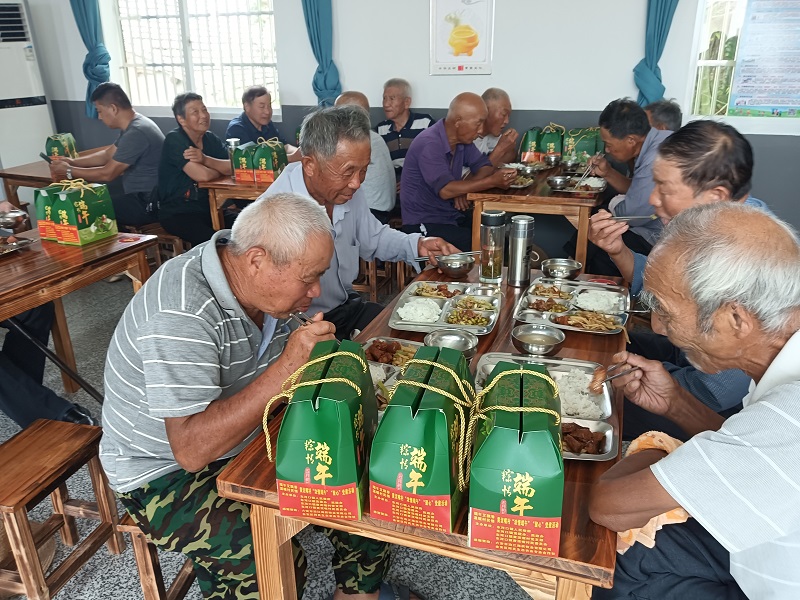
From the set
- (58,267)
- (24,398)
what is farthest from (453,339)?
(24,398)

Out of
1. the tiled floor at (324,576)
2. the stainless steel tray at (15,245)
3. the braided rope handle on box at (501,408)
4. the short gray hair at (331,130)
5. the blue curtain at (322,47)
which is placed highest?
the blue curtain at (322,47)

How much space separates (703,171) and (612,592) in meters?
1.27

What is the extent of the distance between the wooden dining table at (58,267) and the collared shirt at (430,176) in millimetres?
1618

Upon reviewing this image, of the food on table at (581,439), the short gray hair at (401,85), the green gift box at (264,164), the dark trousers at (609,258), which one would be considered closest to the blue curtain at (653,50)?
the short gray hair at (401,85)

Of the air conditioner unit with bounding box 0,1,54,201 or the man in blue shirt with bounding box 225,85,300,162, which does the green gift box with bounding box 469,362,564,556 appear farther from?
the air conditioner unit with bounding box 0,1,54,201

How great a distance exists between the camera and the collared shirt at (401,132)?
15.9 feet

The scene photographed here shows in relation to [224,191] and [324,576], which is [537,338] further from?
[224,191]

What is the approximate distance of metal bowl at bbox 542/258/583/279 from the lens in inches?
80.2

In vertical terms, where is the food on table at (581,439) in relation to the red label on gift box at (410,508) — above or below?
below

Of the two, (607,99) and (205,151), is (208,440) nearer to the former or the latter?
(205,151)

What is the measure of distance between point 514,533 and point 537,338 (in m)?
0.78

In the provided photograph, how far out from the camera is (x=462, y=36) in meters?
4.93

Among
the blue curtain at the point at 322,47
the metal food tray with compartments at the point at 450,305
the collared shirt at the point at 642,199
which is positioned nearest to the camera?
the metal food tray with compartments at the point at 450,305

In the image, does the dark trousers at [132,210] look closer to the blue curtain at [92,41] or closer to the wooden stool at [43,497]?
the wooden stool at [43,497]
